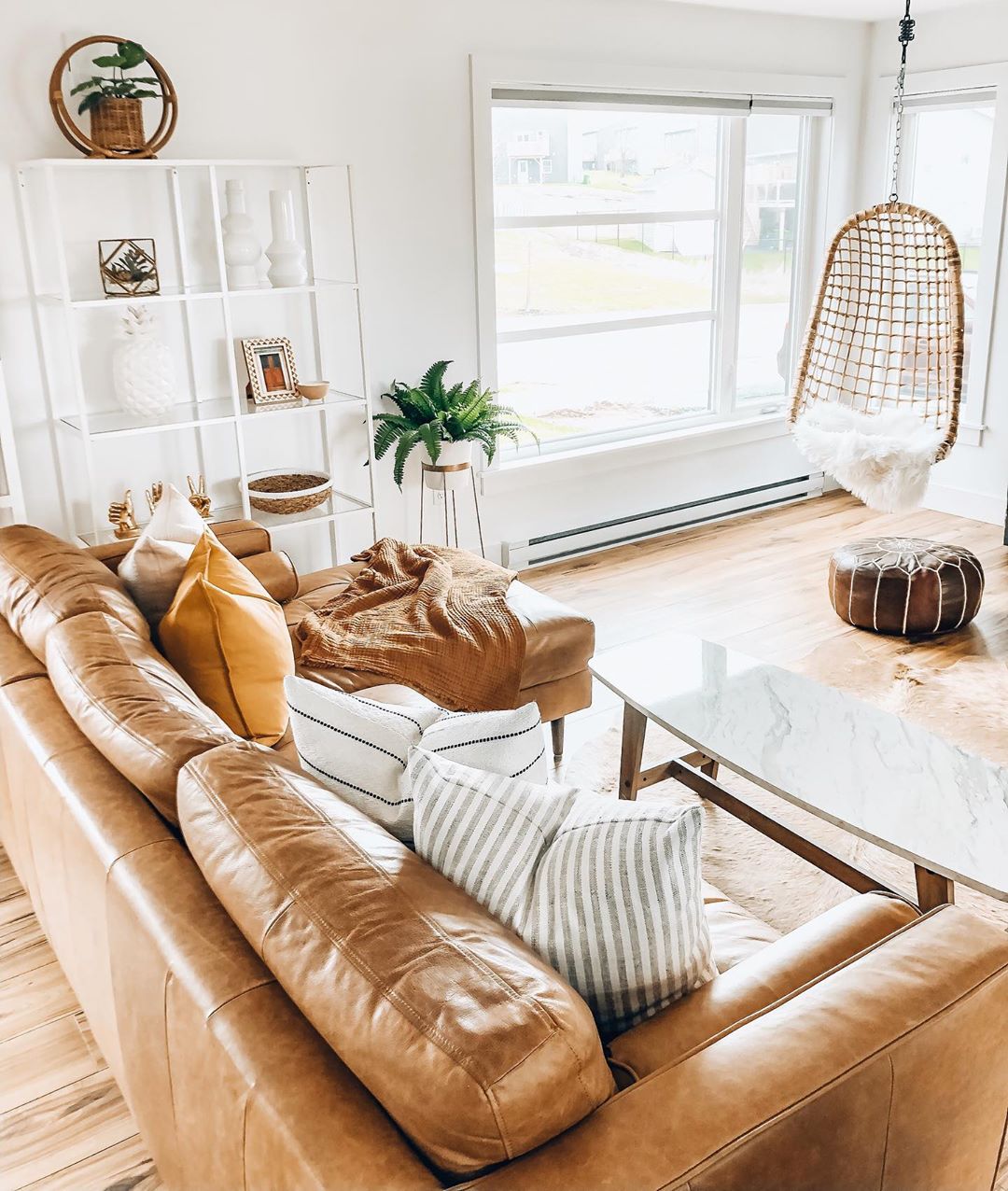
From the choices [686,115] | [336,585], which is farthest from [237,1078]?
[686,115]

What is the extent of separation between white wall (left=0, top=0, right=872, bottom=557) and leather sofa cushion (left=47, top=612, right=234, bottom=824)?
5.81 feet

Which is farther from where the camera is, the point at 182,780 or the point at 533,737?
the point at 533,737

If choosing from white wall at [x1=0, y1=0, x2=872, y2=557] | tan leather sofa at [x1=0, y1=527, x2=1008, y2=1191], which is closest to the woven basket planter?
white wall at [x1=0, y1=0, x2=872, y2=557]

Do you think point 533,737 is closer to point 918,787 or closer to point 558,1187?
point 558,1187

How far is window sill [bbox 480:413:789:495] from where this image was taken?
4504mm

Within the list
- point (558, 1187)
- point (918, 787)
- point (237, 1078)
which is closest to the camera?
point (558, 1187)

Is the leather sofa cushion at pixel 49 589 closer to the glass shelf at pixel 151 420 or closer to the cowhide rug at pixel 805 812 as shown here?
the glass shelf at pixel 151 420

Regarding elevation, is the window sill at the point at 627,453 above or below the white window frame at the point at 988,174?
below

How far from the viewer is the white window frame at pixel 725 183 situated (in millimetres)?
4086

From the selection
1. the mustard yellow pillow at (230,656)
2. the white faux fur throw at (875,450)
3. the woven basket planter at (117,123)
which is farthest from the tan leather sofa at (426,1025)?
the white faux fur throw at (875,450)

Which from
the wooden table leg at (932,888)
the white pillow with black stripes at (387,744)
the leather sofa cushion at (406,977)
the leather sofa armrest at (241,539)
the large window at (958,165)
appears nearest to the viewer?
the leather sofa cushion at (406,977)

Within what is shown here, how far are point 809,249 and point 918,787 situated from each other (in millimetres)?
3929

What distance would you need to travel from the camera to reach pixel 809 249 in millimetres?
5336

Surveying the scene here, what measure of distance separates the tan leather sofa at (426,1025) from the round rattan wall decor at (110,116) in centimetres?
218
